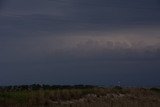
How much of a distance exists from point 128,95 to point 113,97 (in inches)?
83.2

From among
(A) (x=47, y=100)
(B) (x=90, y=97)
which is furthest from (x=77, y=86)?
(A) (x=47, y=100)

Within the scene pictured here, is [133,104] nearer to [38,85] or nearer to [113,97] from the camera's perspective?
[113,97]

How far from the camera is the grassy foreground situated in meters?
A: 32.7

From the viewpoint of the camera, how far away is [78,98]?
36.1 m

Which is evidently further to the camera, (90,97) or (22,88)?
(22,88)

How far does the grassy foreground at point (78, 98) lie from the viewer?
32.7 m

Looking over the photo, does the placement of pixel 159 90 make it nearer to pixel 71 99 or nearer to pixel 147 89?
pixel 147 89

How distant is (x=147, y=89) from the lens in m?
44.1

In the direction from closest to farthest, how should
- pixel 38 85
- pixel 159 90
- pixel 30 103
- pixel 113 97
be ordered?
pixel 30 103, pixel 113 97, pixel 38 85, pixel 159 90

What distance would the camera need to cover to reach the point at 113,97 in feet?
126

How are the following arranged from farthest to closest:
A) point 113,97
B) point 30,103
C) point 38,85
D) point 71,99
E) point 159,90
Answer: point 159,90
point 38,85
point 113,97
point 71,99
point 30,103

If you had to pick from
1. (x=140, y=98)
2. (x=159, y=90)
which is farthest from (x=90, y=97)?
(x=159, y=90)

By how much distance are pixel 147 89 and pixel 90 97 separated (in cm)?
906

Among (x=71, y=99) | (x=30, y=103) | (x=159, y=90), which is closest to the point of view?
(x=30, y=103)
